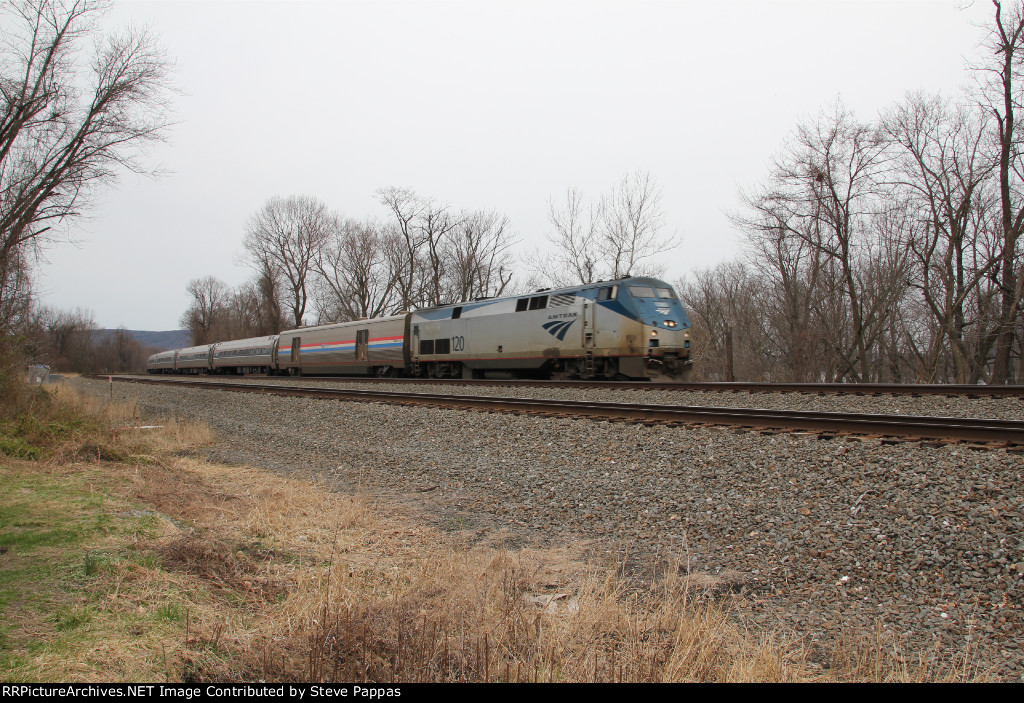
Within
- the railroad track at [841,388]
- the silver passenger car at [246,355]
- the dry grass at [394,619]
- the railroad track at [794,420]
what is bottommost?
the dry grass at [394,619]

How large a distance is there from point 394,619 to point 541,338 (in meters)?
15.8

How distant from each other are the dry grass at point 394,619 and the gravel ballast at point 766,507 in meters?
0.41

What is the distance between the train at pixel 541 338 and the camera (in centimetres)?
1633

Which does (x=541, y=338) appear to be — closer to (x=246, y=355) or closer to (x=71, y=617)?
(x=71, y=617)

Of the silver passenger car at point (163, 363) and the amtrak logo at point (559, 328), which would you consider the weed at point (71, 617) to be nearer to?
the amtrak logo at point (559, 328)

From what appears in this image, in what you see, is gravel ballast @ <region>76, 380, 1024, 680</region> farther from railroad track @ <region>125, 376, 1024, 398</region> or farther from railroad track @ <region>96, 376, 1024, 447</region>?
railroad track @ <region>125, 376, 1024, 398</region>

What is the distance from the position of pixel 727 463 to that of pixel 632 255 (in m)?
30.9

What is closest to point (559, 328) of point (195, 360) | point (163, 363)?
point (195, 360)

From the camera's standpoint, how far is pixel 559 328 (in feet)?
59.1

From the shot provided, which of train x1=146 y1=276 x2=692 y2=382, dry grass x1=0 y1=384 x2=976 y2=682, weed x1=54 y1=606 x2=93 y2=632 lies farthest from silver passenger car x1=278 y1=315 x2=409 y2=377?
weed x1=54 y1=606 x2=93 y2=632

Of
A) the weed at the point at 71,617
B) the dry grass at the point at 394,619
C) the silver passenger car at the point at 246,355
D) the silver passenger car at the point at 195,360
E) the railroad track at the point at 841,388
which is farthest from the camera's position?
the silver passenger car at the point at 195,360

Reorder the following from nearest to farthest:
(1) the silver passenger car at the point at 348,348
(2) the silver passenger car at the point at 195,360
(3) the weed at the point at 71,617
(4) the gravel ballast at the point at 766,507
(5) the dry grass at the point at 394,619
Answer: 1. (5) the dry grass at the point at 394,619
2. (3) the weed at the point at 71,617
3. (4) the gravel ballast at the point at 766,507
4. (1) the silver passenger car at the point at 348,348
5. (2) the silver passenger car at the point at 195,360

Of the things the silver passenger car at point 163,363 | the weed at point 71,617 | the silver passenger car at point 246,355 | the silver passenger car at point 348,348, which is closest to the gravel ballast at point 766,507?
the weed at point 71,617

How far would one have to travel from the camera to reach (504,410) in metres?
10.2
